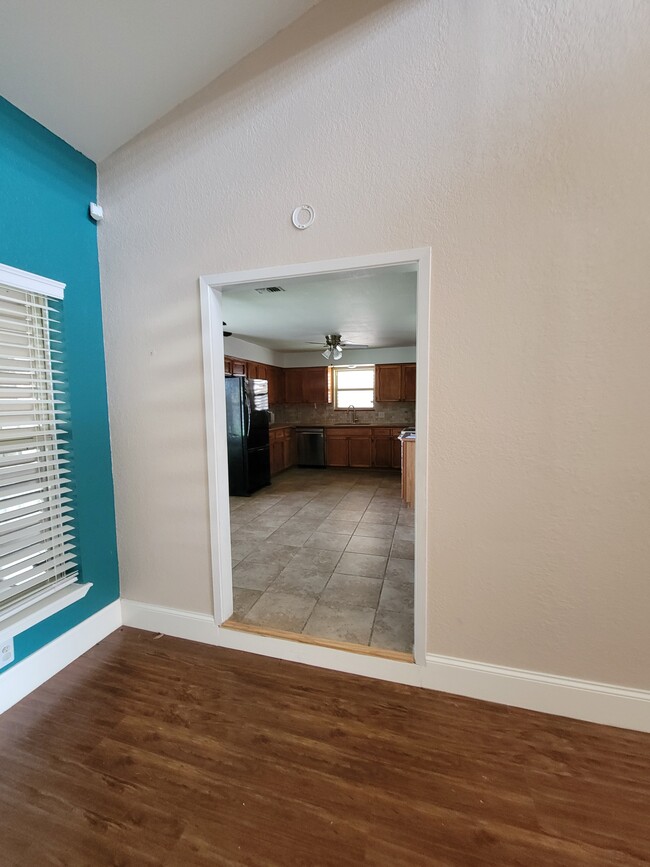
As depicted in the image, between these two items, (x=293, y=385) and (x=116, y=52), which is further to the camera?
(x=293, y=385)

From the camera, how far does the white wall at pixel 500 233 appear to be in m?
1.34

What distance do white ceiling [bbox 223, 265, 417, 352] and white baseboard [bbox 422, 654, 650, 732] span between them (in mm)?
1863

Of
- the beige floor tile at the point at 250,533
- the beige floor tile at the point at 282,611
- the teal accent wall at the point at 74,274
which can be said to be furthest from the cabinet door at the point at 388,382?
the teal accent wall at the point at 74,274

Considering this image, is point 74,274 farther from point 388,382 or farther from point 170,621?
point 388,382

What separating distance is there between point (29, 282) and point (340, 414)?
19.6 ft

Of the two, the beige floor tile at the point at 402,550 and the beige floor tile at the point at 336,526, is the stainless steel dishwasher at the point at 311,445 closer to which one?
the beige floor tile at the point at 336,526

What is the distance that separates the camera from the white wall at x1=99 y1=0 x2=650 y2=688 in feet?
4.39

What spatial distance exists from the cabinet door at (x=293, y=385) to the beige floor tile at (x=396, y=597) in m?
5.23

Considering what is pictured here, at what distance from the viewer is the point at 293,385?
7.35 m

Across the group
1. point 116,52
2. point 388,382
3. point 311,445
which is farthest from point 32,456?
point 388,382

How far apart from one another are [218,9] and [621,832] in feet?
10.9

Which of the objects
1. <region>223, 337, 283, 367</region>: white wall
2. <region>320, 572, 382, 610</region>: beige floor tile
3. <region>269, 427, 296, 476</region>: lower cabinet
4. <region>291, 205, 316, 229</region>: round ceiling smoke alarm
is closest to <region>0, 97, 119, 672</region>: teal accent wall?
<region>291, 205, 316, 229</region>: round ceiling smoke alarm

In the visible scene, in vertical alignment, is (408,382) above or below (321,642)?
above

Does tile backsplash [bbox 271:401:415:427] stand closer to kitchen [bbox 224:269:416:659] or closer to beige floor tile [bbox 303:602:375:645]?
kitchen [bbox 224:269:416:659]
